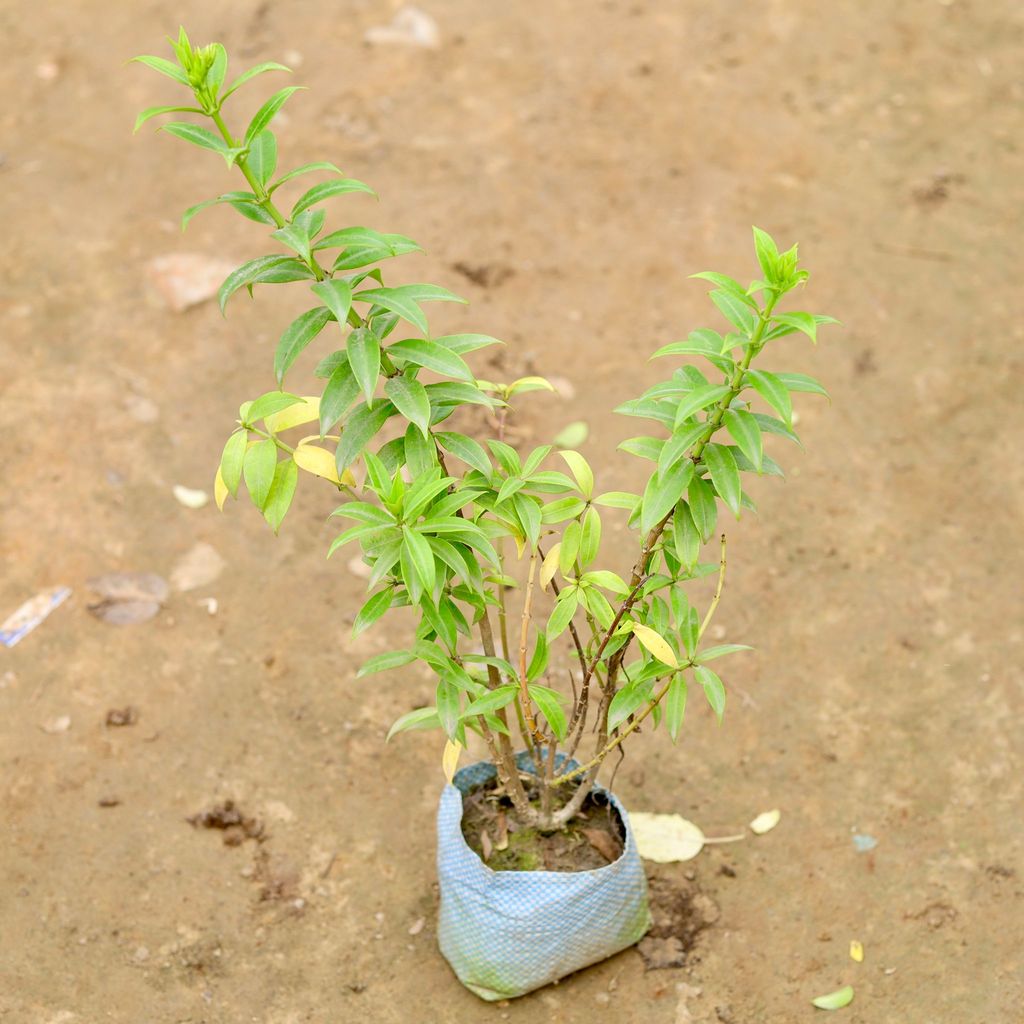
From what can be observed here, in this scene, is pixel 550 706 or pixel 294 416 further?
pixel 550 706

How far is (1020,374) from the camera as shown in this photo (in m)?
3.99

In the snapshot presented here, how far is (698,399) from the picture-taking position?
1844 mm

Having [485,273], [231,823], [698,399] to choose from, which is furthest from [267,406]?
[485,273]

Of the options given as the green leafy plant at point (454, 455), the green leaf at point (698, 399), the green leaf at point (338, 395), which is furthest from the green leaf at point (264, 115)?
the green leaf at point (698, 399)

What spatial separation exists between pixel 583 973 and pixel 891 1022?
645 mm

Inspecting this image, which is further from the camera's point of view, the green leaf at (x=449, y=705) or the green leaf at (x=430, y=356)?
the green leaf at (x=449, y=705)

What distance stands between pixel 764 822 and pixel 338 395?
1591 mm

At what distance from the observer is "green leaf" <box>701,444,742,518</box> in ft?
6.34

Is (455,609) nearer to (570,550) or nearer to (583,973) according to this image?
(570,550)

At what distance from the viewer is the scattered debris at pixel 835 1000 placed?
8.40 ft

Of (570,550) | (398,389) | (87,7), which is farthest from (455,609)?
(87,7)

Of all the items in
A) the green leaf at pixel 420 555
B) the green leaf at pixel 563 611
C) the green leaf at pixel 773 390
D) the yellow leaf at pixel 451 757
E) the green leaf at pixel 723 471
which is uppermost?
the green leaf at pixel 773 390

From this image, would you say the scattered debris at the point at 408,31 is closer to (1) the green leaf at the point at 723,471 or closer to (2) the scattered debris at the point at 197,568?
(2) the scattered debris at the point at 197,568

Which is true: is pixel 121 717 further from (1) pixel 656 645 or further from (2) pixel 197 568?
(1) pixel 656 645
